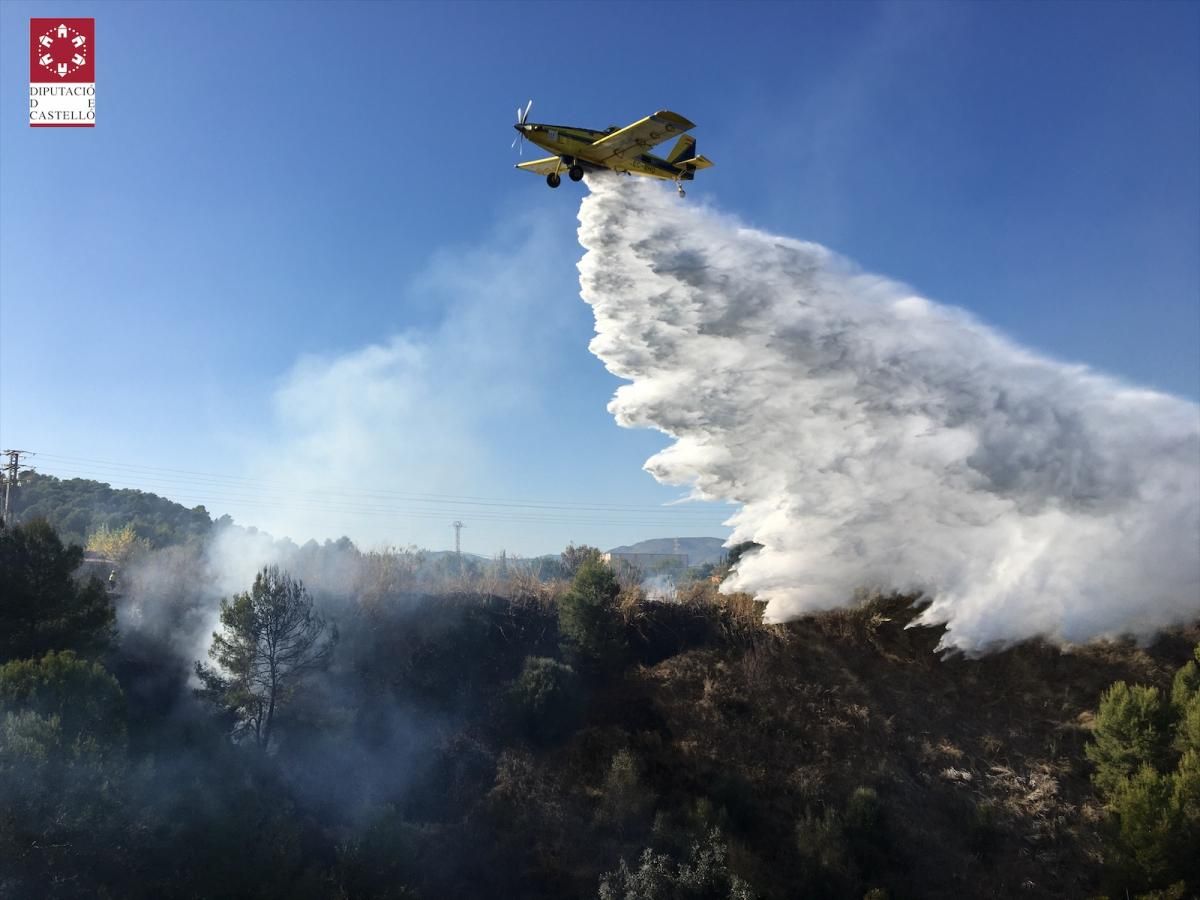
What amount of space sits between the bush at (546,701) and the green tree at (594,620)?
7.26 ft

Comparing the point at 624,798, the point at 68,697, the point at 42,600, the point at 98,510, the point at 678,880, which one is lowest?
the point at 678,880

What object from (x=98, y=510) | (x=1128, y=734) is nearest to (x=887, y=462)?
(x=1128, y=734)

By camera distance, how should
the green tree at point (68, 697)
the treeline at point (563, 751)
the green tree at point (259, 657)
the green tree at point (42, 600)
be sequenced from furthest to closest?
the green tree at point (259, 657) → the green tree at point (42, 600) → the green tree at point (68, 697) → the treeline at point (563, 751)

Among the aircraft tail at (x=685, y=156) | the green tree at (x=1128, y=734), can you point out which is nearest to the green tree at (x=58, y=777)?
the aircraft tail at (x=685, y=156)

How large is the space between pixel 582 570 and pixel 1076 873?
24.0 metres

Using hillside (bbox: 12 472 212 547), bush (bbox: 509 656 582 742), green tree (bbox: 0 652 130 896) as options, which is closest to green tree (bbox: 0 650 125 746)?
green tree (bbox: 0 652 130 896)

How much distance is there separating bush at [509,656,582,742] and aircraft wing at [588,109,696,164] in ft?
78.6

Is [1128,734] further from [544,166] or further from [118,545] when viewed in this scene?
[118,545]

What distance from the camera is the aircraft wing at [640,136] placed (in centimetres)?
2303

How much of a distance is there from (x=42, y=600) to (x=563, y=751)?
2225 cm

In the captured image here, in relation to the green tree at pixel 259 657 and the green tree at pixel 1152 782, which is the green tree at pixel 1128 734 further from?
the green tree at pixel 259 657

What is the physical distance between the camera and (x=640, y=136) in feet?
78.9

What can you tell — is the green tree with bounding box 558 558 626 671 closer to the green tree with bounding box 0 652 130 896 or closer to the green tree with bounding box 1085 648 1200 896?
the green tree with bounding box 0 652 130 896

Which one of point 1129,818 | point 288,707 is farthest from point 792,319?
point 288,707
